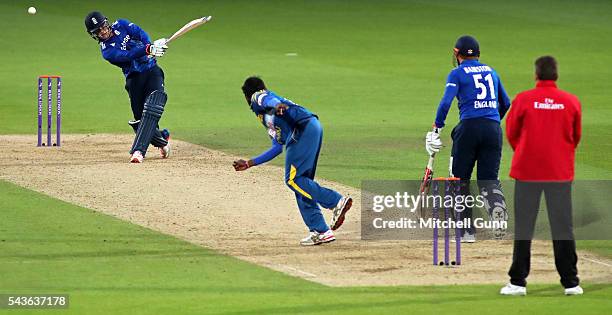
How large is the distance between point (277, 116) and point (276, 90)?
41.4ft

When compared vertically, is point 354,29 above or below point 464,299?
above

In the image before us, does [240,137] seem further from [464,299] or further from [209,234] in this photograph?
[464,299]

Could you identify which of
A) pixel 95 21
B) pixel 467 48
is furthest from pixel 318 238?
pixel 95 21

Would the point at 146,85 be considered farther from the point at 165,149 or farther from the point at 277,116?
the point at 277,116

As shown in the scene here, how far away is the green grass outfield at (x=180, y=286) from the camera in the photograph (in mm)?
11516

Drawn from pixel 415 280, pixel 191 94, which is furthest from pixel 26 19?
pixel 415 280

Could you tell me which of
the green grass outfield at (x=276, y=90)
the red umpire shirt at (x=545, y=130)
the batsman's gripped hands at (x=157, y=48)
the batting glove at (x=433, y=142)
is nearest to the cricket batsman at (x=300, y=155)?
the batting glove at (x=433, y=142)

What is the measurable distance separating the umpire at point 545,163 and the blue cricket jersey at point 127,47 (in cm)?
853

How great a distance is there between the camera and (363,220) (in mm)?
15539

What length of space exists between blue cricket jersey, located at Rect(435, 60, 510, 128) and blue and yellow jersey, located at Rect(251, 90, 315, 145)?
1351mm

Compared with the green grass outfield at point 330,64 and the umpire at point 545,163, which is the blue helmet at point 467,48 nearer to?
the umpire at point 545,163

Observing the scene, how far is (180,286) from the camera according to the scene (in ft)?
40.5

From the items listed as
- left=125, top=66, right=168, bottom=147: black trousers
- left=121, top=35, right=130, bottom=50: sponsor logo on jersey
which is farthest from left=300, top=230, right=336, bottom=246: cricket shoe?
left=121, top=35, right=130, bottom=50: sponsor logo on jersey

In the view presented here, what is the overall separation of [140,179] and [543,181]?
24.1 ft
